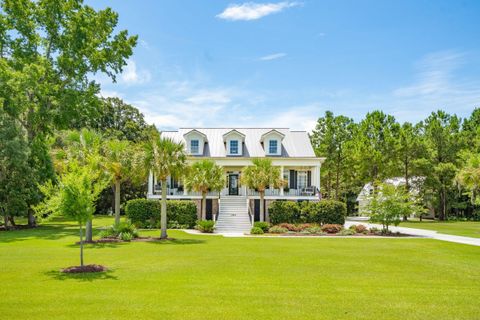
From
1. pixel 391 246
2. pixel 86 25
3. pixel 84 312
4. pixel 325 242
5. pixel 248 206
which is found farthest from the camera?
pixel 248 206

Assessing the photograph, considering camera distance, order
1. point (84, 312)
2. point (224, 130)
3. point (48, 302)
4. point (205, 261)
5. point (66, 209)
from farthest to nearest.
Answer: point (224, 130) < point (205, 261) < point (66, 209) < point (48, 302) < point (84, 312)

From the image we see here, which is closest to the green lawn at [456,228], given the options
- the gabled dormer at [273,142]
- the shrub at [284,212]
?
the shrub at [284,212]

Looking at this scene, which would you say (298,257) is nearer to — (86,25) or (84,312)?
(84,312)

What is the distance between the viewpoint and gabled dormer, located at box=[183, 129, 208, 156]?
1437 inches

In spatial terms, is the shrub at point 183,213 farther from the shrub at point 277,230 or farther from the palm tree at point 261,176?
the shrub at point 277,230

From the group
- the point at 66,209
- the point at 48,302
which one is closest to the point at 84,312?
the point at 48,302

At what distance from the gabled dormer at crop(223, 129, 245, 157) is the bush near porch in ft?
22.2

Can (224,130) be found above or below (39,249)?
above

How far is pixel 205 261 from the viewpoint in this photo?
15586mm

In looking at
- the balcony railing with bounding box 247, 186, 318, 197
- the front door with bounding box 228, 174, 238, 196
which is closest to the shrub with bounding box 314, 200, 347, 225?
the balcony railing with bounding box 247, 186, 318, 197

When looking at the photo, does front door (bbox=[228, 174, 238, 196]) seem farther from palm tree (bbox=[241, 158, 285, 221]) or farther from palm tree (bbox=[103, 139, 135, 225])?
palm tree (bbox=[103, 139, 135, 225])

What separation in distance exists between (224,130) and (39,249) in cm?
2406

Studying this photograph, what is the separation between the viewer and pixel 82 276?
12617mm

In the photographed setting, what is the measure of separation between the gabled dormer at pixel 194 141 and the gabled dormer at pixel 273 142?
5.54 meters
